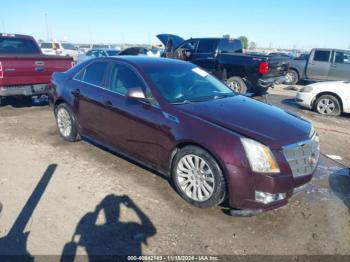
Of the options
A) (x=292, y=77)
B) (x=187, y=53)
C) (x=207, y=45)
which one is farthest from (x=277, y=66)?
(x=292, y=77)

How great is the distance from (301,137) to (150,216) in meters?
1.91

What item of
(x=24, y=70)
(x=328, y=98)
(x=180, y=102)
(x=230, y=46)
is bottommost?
(x=328, y=98)

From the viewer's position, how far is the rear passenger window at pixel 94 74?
511 centimetres

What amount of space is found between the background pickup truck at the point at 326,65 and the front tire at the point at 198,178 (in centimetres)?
1313

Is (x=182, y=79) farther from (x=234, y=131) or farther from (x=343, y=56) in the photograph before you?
(x=343, y=56)

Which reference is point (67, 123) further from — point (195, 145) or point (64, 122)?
point (195, 145)

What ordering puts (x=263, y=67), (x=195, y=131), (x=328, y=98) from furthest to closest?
(x=263, y=67), (x=328, y=98), (x=195, y=131)

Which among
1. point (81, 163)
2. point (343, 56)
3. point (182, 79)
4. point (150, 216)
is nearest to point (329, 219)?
point (150, 216)

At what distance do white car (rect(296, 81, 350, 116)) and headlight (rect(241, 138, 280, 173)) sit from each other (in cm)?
672

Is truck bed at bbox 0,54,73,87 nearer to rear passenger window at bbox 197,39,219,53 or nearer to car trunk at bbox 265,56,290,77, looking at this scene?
rear passenger window at bbox 197,39,219,53

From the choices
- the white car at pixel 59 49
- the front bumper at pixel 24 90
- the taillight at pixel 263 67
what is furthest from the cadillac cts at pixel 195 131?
the white car at pixel 59 49

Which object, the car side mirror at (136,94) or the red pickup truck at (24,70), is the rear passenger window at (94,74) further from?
the red pickup truck at (24,70)

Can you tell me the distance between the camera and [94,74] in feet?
17.2

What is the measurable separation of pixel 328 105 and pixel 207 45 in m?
5.13
